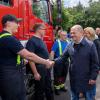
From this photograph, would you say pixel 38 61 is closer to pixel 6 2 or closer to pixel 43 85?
pixel 6 2

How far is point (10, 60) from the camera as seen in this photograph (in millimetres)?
5840

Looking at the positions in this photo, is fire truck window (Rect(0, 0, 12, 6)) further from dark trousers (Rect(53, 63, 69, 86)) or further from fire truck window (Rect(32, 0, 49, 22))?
dark trousers (Rect(53, 63, 69, 86))

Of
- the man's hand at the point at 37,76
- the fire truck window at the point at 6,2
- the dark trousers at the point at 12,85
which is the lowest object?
the man's hand at the point at 37,76

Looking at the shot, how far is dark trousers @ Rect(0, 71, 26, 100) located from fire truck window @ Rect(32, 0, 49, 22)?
10.1 feet

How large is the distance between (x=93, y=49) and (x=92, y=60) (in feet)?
0.58

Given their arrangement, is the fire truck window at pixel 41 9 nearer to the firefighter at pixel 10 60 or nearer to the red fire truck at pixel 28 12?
the red fire truck at pixel 28 12

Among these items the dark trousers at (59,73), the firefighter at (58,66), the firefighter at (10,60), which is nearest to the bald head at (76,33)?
the firefighter at (10,60)

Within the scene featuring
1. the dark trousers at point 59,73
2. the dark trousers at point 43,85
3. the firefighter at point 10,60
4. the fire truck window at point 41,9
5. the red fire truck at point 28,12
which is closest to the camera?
the firefighter at point 10,60

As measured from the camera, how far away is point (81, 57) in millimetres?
6297

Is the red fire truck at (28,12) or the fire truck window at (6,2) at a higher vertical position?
the fire truck window at (6,2)

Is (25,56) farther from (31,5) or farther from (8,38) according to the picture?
(31,5)

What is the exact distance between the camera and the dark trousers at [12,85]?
5.87 m

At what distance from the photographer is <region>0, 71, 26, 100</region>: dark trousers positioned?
5.87m

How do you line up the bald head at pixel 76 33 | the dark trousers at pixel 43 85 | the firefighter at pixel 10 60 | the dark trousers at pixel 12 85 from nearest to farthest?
the firefighter at pixel 10 60
the dark trousers at pixel 12 85
the bald head at pixel 76 33
the dark trousers at pixel 43 85
